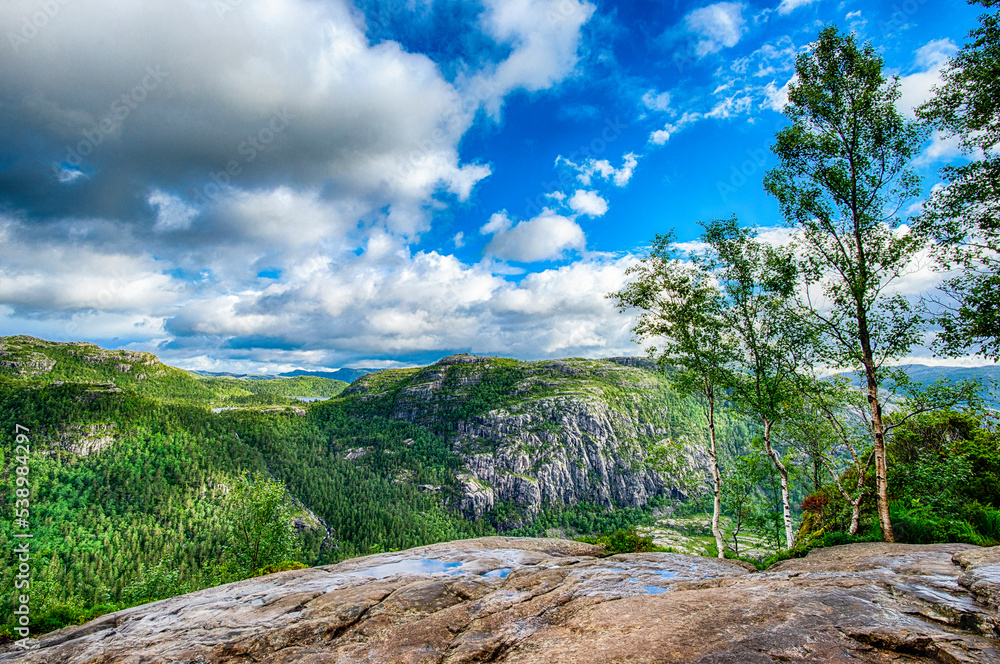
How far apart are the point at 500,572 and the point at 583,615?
7406mm

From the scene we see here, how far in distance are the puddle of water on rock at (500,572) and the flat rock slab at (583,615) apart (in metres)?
0.09

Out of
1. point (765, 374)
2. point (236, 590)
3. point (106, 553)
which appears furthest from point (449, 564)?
point (106, 553)

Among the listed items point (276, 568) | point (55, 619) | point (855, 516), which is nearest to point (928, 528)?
point (855, 516)

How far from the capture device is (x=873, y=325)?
63.5 feet

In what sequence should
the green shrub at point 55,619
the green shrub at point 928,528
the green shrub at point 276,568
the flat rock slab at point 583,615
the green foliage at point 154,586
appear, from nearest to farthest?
1. the flat rock slab at point 583,615
2. the green shrub at point 928,528
3. the green shrub at point 55,619
4. the green shrub at point 276,568
5. the green foliage at point 154,586

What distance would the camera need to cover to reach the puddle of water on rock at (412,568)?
59.2 feet

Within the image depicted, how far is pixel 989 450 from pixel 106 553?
870ft

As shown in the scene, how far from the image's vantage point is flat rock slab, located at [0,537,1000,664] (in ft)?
24.0

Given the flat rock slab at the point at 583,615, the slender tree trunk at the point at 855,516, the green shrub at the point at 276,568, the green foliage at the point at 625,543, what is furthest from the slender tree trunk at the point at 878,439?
the green shrub at the point at 276,568

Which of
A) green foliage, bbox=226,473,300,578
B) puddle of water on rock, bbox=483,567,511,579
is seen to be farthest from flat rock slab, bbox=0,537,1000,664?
green foliage, bbox=226,473,300,578

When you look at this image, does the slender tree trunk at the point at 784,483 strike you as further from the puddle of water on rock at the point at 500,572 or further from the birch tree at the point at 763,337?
the puddle of water on rock at the point at 500,572

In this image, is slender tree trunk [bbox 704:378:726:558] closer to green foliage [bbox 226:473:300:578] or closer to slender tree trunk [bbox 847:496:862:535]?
slender tree trunk [bbox 847:496:862:535]

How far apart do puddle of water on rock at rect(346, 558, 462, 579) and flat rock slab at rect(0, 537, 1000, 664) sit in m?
0.14

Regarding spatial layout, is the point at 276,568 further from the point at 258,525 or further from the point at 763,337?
the point at 763,337
